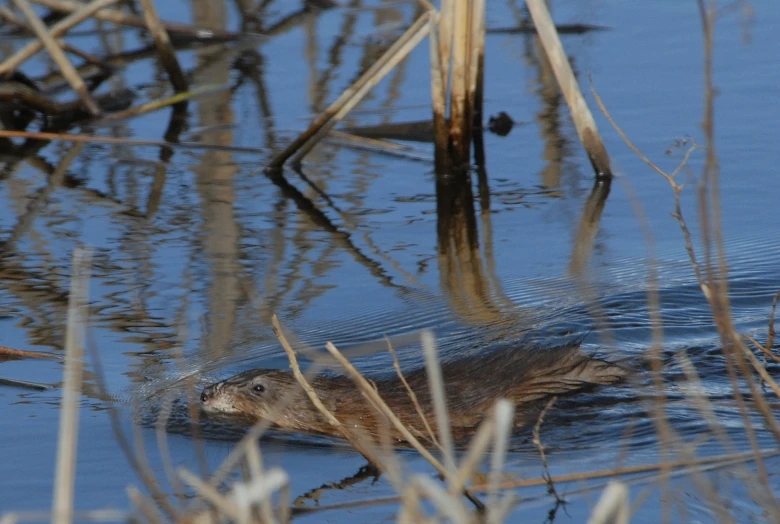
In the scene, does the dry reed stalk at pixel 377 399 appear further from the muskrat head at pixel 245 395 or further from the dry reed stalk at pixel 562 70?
the dry reed stalk at pixel 562 70

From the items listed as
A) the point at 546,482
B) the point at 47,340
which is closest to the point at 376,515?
the point at 546,482

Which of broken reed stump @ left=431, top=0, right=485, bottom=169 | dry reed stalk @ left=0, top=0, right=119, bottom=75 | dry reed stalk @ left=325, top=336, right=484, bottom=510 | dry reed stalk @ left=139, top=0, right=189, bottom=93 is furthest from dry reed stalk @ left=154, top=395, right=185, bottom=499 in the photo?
dry reed stalk @ left=139, top=0, right=189, bottom=93

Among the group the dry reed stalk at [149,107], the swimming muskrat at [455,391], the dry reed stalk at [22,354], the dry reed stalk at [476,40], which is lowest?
the swimming muskrat at [455,391]

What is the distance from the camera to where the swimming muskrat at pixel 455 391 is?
4.18m

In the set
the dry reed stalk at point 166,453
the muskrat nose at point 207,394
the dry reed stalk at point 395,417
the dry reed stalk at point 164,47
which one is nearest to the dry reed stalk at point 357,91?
the dry reed stalk at point 164,47

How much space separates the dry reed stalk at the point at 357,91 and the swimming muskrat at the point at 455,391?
252 cm

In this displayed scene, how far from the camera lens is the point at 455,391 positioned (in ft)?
13.8

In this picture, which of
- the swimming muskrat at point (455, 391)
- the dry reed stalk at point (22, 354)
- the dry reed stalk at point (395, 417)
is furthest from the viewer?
the dry reed stalk at point (22, 354)

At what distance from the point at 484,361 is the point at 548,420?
395 millimetres

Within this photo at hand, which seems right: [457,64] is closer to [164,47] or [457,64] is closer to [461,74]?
[461,74]

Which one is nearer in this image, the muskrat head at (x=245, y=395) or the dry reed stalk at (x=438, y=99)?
the muskrat head at (x=245, y=395)

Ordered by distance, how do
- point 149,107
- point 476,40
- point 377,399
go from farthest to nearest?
point 149,107 < point 476,40 < point 377,399

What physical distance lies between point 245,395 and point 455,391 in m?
0.81

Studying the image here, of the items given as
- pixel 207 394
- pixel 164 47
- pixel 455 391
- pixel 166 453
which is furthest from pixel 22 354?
pixel 164 47
